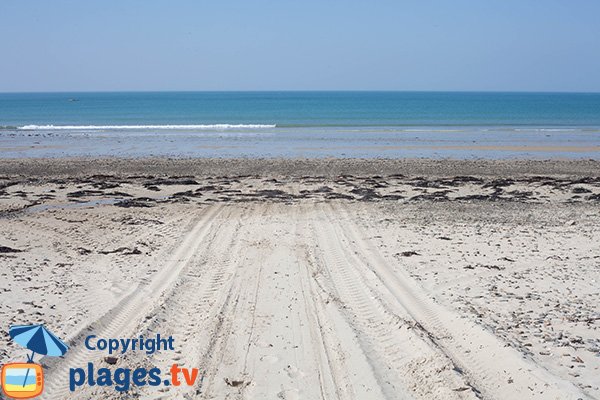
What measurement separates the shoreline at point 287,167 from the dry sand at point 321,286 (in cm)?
451

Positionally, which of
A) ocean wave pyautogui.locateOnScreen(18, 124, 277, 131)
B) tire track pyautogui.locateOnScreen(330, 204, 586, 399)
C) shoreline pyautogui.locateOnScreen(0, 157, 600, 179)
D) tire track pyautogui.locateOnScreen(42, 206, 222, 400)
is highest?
ocean wave pyautogui.locateOnScreen(18, 124, 277, 131)

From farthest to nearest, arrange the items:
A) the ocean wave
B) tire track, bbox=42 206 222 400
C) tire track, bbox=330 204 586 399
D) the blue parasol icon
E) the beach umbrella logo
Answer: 1. the ocean wave
2. the blue parasol icon
3. tire track, bbox=42 206 222 400
4. the beach umbrella logo
5. tire track, bbox=330 204 586 399

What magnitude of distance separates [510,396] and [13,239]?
32.0 ft

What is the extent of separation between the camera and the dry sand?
5.64 metres

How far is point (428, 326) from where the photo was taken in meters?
6.89

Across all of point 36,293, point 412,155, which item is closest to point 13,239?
point 36,293

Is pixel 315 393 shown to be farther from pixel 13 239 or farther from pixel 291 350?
pixel 13 239

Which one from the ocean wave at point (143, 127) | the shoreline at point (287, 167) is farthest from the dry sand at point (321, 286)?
the ocean wave at point (143, 127)

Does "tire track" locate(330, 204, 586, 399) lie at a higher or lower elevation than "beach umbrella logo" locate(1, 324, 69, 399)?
higher

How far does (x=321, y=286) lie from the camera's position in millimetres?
8453

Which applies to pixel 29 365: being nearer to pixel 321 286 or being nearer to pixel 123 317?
pixel 123 317

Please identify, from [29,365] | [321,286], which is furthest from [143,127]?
[29,365]

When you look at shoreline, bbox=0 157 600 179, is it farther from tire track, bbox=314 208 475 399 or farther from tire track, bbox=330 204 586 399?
tire track, bbox=330 204 586 399

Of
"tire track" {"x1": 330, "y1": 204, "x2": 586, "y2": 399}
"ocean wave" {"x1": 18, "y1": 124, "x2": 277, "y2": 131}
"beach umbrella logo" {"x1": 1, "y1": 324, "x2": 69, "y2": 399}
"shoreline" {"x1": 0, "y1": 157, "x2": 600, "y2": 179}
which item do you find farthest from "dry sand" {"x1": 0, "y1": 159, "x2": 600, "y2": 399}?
"ocean wave" {"x1": 18, "y1": 124, "x2": 277, "y2": 131}
